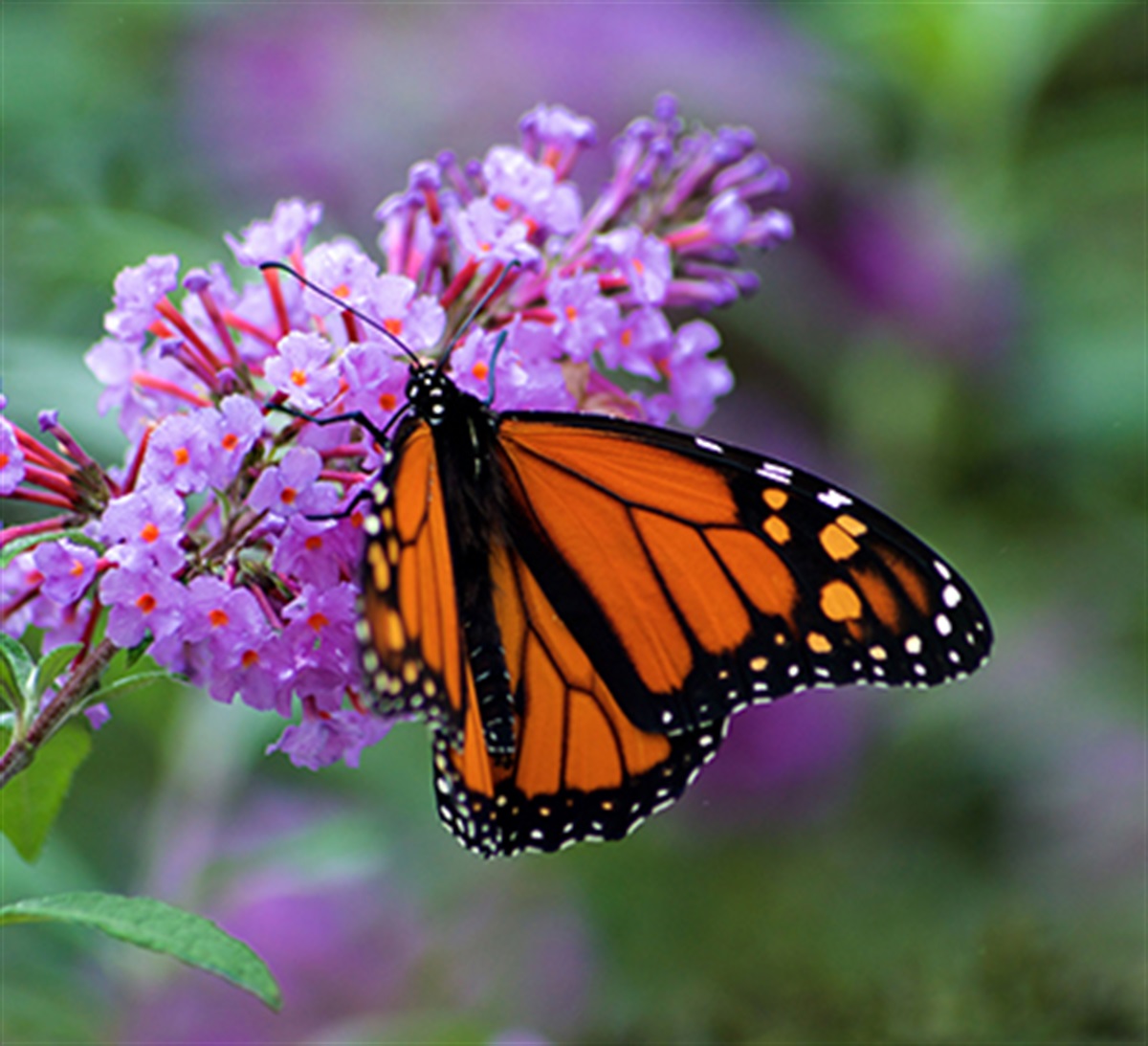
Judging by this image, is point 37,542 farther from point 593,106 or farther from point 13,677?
point 593,106

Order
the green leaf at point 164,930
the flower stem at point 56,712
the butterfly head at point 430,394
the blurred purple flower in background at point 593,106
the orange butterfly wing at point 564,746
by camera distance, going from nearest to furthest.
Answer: the green leaf at point 164,930, the flower stem at point 56,712, the butterfly head at point 430,394, the orange butterfly wing at point 564,746, the blurred purple flower in background at point 593,106

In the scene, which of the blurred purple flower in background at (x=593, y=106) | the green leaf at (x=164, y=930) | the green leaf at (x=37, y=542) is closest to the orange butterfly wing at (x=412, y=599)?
the green leaf at (x=164, y=930)

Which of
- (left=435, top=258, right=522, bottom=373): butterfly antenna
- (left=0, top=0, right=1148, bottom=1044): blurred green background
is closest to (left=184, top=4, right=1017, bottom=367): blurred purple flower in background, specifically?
(left=0, top=0, right=1148, bottom=1044): blurred green background

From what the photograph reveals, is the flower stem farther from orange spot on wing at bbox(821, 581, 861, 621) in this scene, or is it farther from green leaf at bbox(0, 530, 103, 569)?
orange spot on wing at bbox(821, 581, 861, 621)

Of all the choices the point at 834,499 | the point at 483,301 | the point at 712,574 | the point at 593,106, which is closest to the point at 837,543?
the point at 834,499

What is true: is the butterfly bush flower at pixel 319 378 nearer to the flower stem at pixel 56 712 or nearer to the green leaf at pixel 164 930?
the flower stem at pixel 56 712

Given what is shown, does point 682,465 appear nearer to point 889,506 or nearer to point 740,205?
point 740,205
